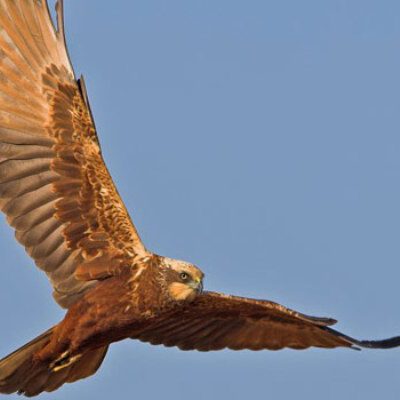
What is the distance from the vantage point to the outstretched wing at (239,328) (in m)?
14.6

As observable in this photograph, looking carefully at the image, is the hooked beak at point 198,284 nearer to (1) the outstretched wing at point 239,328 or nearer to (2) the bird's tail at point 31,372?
(1) the outstretched wing at point 239,328

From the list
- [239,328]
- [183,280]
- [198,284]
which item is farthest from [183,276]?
[239,328]

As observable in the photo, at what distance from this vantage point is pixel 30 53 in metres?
14.2

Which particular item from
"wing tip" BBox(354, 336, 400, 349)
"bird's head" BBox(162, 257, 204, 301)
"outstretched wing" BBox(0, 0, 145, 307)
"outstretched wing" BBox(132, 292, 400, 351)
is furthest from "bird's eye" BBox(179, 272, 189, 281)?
"wing tip" BBox(354, 336, 400, 349)

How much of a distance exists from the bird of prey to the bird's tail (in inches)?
0.4

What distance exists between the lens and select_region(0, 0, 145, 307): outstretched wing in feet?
45.7

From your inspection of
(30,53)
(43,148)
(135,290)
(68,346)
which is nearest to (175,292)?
(135,290)

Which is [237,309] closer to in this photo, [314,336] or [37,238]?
[314,336]

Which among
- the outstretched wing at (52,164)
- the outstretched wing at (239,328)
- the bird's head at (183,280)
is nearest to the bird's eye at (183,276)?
the bird's head at (183,280)

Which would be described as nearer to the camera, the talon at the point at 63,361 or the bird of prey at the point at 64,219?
the bird of prey at the point at 64,219

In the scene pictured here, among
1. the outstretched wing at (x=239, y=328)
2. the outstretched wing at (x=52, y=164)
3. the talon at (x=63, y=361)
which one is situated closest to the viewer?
the talon at (x=63, y=361)

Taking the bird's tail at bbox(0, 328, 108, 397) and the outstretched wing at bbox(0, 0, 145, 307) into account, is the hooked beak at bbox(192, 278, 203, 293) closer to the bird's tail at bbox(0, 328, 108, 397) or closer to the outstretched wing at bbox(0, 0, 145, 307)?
the outstretched wing at bbox(0, 0, 145, 307)

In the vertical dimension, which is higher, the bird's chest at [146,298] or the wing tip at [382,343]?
the wing tip at [382,343]

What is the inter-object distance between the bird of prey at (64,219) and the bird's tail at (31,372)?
0.01m
